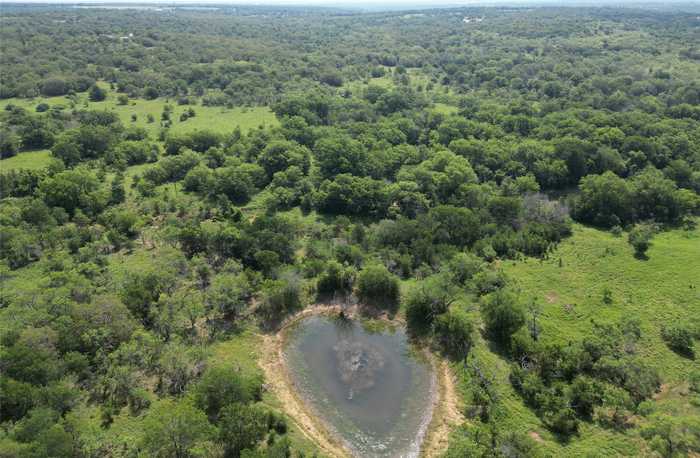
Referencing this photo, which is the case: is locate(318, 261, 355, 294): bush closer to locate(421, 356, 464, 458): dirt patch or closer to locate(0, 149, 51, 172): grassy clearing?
locate(421, 356, 464, 458): dirt patch

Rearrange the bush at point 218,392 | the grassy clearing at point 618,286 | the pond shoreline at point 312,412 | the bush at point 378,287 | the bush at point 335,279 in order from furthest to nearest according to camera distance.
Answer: the bush at point 335,279 < the bush at point 378,287 < the grassy clearing at point 618,286 < the pond shoreline at point 312,412 < the bush at point 218,392

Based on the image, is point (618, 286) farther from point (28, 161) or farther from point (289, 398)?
point (28, 161)

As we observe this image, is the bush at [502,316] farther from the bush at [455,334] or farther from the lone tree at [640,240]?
the lone tree at [640,240]

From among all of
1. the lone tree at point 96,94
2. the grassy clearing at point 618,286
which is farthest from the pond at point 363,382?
the lone tree at point 96,94

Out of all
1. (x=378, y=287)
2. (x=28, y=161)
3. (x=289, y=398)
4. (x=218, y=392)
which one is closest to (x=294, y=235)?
(x=378, y=287)

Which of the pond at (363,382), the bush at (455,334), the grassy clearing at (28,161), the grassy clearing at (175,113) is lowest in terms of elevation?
the pond at (363,382)
